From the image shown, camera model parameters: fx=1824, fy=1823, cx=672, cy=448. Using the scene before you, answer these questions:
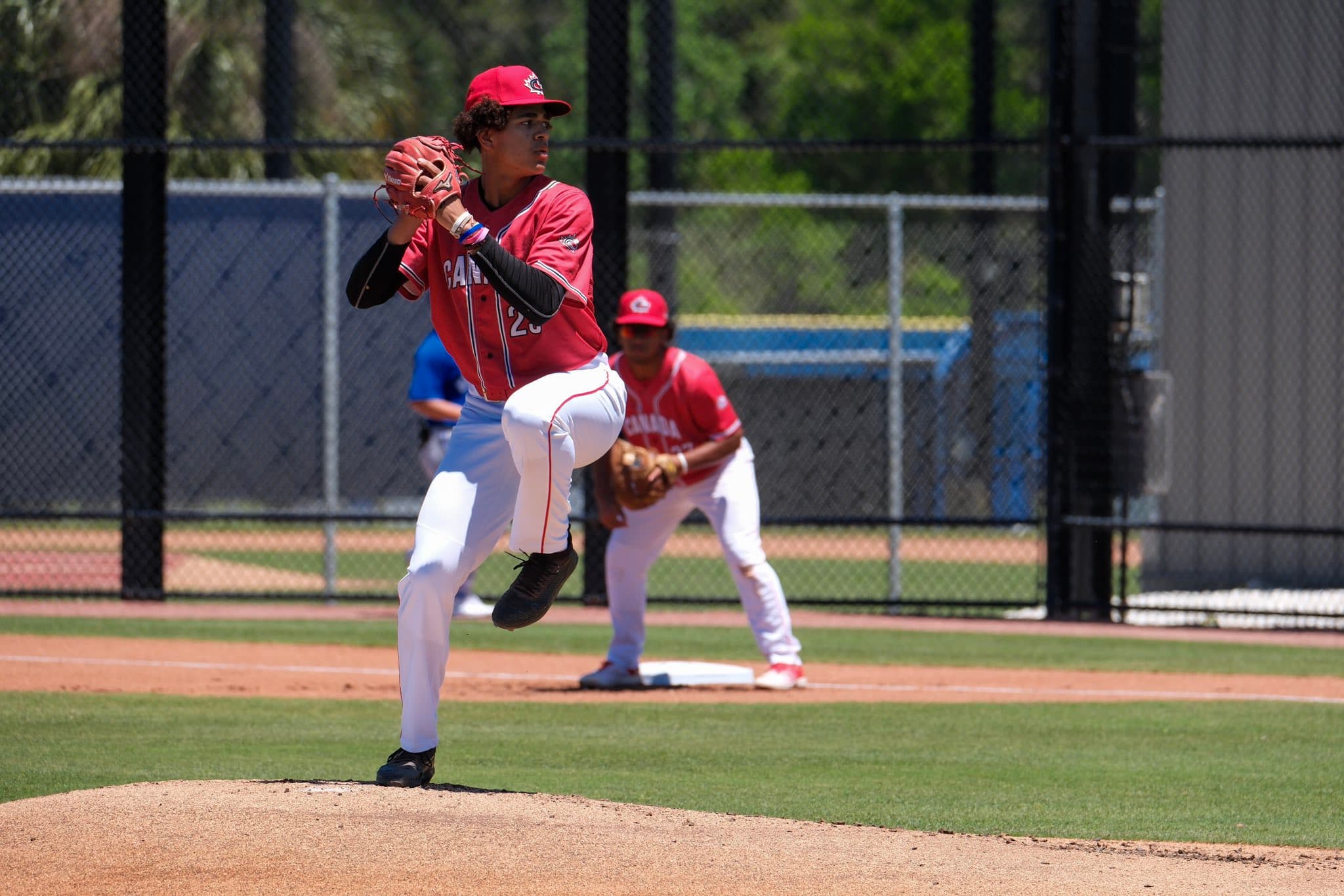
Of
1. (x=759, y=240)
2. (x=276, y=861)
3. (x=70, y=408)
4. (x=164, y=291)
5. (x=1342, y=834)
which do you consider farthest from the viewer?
(x=759, y=240)

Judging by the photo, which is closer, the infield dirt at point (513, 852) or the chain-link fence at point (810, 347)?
the infield dirt at point (513, 852)

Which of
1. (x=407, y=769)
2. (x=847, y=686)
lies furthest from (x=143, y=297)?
(x=407, y=769)

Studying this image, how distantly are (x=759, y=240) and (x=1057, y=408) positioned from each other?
16.8 m

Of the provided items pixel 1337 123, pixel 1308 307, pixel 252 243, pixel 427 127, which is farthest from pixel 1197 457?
pixel 427 127

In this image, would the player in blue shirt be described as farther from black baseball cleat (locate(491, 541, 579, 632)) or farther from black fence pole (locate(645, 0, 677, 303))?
black baseball cleat (locate(491, 541, 579, 632))

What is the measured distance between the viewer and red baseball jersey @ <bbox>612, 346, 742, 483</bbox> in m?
8.97

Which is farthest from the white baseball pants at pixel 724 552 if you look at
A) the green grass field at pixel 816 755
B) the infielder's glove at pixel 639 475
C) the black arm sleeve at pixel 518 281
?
the black arm sleeve at pixel 518 281

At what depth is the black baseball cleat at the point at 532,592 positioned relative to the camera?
5578 millimetres

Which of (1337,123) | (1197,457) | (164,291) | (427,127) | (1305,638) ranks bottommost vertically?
(1305,638)

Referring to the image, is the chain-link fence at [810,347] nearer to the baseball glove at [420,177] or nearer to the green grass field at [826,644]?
the green grass field at [826,644]

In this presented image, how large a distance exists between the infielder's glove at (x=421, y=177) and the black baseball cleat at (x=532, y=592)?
1109 mm

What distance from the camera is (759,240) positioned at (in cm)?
2905

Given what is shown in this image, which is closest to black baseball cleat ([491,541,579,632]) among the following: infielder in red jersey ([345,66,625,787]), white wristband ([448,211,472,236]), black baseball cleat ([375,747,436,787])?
infielder in red jersey ([345,66,625,787])

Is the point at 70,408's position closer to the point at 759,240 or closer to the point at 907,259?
the point at 759,240
